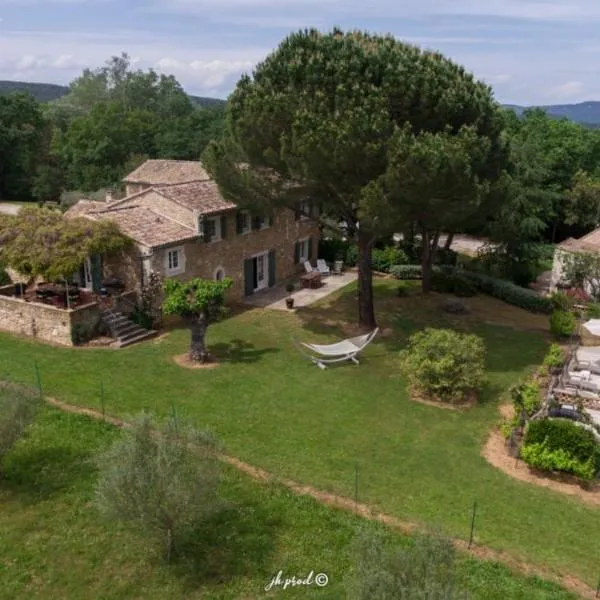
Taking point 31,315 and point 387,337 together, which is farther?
point 387,337

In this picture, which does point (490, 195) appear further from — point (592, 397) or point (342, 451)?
point (342, 451)

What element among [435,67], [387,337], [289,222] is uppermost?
[435,67]

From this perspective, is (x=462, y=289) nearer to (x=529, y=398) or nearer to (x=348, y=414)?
(x=529, y=398)

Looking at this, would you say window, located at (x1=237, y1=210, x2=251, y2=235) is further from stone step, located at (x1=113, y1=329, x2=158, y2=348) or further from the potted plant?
stone step, located at (x1=113, y1=329, x2=158, y2=348)

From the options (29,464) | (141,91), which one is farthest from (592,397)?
(141,91)

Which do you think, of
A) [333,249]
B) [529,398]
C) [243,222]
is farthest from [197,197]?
[529,398]
